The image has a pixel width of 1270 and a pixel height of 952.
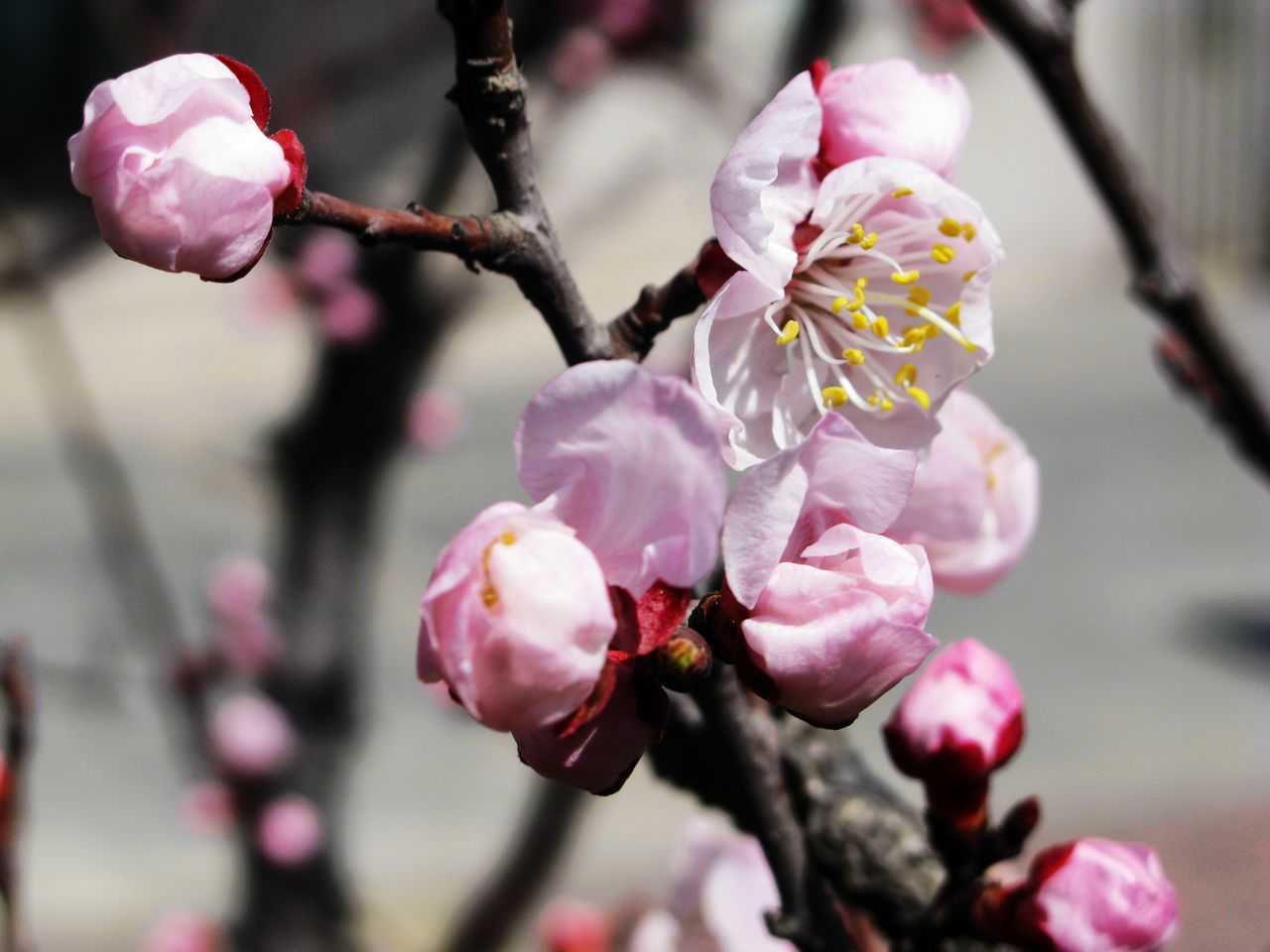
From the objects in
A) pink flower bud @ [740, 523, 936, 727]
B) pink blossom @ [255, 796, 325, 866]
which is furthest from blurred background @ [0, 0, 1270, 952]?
pink flower bud @ [740, 523, 936, 727]

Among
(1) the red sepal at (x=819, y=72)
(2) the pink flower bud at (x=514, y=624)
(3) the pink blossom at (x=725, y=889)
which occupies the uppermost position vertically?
(1) the red sepal at (x=819, y=72)

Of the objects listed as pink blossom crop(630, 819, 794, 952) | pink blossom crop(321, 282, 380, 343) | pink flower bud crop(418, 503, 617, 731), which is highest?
pink blossom crop(321, 282, 380, 343)

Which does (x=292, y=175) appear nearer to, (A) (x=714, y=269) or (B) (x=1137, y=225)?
(A) (x=714, y=269)

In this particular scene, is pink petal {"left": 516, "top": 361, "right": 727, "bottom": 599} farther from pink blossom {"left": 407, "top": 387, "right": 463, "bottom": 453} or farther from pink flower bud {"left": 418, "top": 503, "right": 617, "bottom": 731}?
pink blossom {"left": 407, "top": 387, "right": 463, "bottom": 453}

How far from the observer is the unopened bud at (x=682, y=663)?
1.56ft

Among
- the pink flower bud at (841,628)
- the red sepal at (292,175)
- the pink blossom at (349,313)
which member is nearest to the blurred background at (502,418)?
the pink blossom at (349,313)

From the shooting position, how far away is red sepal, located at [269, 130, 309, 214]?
20.3 inches

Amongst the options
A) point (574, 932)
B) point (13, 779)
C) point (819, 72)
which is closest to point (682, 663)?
point (819, 72)

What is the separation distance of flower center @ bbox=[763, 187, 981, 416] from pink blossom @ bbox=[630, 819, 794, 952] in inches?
12.8

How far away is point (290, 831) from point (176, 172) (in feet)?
5.25

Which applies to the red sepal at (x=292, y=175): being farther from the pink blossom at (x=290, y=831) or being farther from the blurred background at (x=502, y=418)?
the pink blossom at (x=290, y=831)

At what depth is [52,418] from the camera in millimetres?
6441

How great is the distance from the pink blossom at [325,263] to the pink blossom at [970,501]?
158 cm

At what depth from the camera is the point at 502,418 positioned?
633cm
